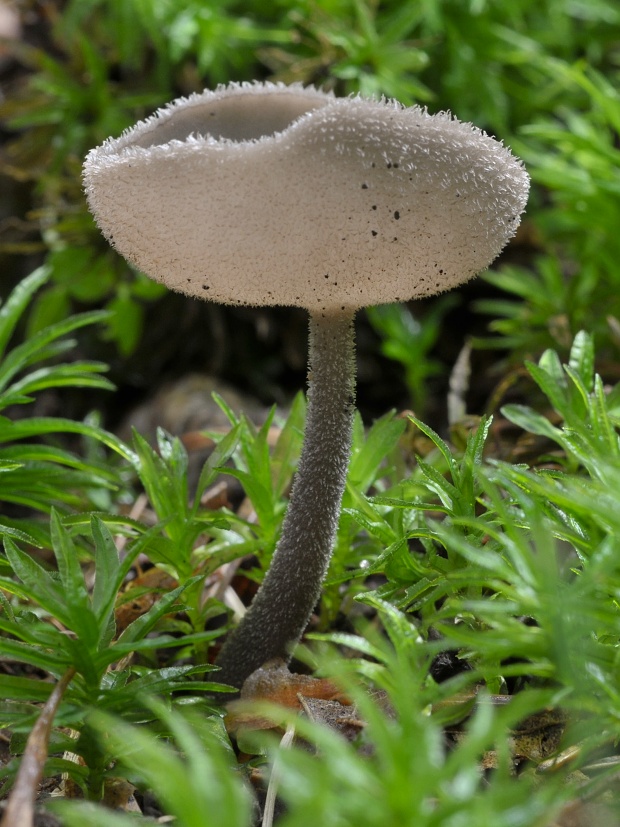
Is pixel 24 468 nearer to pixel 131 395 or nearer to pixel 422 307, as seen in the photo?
pixel 131 395

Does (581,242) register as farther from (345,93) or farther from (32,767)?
(32,767)

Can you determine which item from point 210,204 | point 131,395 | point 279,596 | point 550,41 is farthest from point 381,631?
point 550,41

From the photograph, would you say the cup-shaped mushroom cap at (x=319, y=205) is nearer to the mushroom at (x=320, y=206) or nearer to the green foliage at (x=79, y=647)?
the mushroom at (x=320, y=206)

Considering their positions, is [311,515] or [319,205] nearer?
[319,205]

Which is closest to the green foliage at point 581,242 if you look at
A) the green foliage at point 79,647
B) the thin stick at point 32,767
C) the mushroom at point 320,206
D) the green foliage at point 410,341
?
the green foliage at point 410,341

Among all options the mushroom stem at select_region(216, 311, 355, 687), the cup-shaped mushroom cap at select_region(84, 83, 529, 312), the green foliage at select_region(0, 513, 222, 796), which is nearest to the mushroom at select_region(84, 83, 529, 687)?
the cup-shaped mushroom cap at select_region(84, 83, 529, 312)

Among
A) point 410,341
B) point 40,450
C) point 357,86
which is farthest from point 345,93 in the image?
point 40,450

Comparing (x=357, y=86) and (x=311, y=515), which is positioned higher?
(x=357, y=86)

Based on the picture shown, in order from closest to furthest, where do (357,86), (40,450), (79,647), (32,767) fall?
(32,767)
(79,647)
(40,450)
(357,86)
